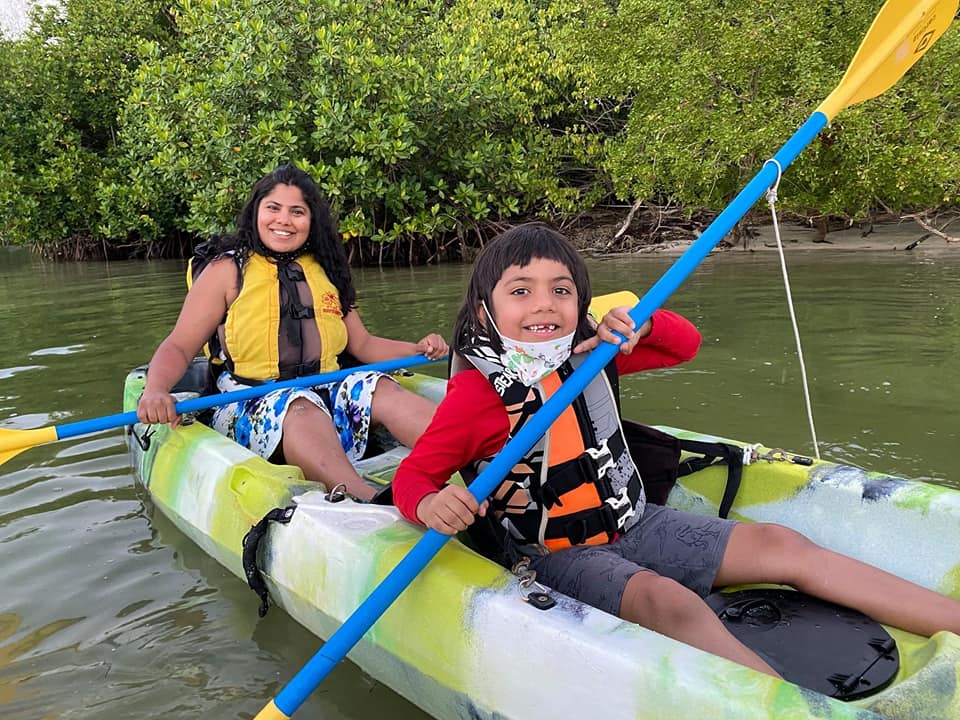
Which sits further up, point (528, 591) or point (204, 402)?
point (204, 402)

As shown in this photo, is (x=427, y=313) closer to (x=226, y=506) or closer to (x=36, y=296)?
(x=226, y=506)

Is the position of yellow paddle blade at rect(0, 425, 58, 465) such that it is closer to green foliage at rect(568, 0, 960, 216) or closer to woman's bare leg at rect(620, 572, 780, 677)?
woman's bare leg at rect(620, 572, 780, 677)

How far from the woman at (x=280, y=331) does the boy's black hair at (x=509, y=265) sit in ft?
3.24

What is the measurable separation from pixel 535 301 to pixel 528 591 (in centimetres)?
61

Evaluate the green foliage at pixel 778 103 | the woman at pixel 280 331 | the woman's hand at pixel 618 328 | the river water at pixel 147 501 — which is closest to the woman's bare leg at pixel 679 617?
the woman's hand at pixel 618 328

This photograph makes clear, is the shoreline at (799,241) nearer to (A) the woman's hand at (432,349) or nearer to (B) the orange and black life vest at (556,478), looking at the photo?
(A) the woman's hand at (432,349)

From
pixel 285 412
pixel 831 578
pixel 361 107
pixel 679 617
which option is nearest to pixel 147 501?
pixel 285 412

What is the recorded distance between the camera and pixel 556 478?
1878 mm

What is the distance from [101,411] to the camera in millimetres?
4316

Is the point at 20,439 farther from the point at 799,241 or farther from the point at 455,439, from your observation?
the point at 799,241

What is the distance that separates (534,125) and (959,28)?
5.40 m

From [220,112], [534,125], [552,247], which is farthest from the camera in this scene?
[534,125]

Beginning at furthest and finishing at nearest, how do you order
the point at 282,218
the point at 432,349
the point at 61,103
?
the point at 61,103
the point at 432,349
the point at 282,218

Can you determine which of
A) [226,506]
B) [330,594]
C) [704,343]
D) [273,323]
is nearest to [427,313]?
[704,343]
